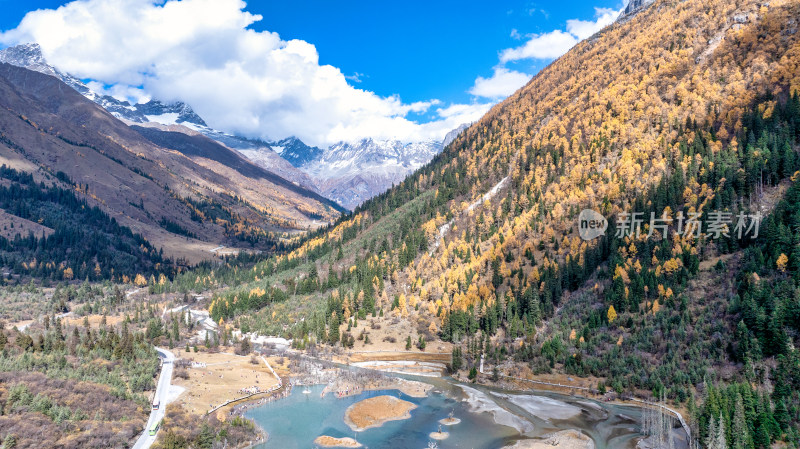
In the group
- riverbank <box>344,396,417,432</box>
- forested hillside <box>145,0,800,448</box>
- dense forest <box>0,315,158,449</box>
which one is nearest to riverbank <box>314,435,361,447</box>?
riverbank <box>344,396,417,432</box>

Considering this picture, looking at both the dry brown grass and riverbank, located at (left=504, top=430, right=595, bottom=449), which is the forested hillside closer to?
riverbank, located at (left=504, top=430, right=595, bottom=449)

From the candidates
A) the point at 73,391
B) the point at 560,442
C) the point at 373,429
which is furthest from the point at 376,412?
the point at 73,391

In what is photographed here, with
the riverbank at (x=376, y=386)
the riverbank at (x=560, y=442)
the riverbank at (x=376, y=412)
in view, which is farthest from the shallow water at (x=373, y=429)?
the riverbank at (x=376, y=386)

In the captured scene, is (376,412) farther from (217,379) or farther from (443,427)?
(217,379)

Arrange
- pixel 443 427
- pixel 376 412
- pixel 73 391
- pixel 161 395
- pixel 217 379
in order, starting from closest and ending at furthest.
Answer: pixel 73 391, pixel 443 427, pixel 161 395, pixel 376 412, pixel 217 379

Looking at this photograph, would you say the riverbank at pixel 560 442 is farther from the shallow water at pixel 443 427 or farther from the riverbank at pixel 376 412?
the riverbank at pixel 376 412

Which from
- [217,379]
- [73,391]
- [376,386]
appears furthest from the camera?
[376,386]

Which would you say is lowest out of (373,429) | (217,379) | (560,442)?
(373,429)

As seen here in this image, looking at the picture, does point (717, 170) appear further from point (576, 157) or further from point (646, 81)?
point (646, 81)
